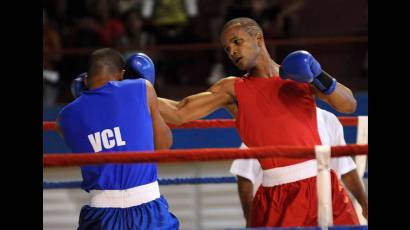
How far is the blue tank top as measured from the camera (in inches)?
104

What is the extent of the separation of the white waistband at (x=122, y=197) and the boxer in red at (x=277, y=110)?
48 cm

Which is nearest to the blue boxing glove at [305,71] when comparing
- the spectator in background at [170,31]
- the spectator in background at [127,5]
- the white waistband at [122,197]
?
the white waistband at [122,197]

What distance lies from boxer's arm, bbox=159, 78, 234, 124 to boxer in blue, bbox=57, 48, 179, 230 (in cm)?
31

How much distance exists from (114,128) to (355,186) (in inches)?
49.7

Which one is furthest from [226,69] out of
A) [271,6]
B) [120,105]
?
[120,105]

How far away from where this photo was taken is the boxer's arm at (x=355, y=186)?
3.34 m

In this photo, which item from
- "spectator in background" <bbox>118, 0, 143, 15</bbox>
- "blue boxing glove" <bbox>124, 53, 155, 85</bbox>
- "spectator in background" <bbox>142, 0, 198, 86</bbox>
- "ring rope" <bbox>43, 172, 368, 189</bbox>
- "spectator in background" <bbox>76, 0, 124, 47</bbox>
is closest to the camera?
"blue boxing glove" <bbox>124, 53, 155, 85</bbox>

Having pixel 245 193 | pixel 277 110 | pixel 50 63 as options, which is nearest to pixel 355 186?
pixel 245 193

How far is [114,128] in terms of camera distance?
268 centimetres

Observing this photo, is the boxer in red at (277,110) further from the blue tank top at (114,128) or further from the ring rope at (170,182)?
the ring rope at (170,182)

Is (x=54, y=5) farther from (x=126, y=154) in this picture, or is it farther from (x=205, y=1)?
(x=126, y=154)

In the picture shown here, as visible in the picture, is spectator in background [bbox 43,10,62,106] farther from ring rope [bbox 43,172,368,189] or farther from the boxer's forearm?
the boxer's forearm

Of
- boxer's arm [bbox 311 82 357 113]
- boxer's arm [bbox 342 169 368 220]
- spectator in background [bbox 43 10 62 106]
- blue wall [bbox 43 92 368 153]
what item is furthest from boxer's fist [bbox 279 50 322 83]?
spectator in background [bbox 43 10 62 106]
